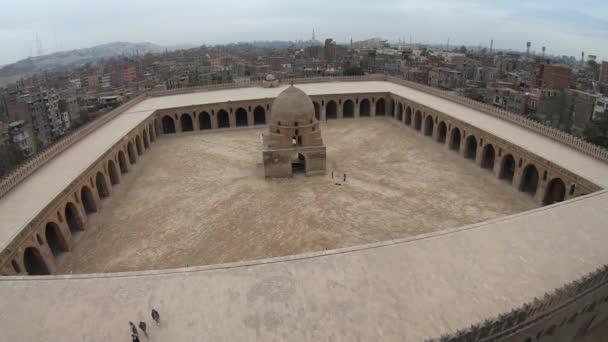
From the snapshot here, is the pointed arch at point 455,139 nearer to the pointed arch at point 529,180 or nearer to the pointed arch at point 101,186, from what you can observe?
the pointed arch at point 529,180

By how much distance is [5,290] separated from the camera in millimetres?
11250

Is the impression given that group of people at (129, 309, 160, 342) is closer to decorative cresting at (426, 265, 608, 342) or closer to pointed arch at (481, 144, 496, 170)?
decorative cresting at (426, 265, 608, 342)

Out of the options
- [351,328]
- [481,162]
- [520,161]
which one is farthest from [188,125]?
[351,328]

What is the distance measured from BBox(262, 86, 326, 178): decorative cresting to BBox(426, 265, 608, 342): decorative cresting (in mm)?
15909

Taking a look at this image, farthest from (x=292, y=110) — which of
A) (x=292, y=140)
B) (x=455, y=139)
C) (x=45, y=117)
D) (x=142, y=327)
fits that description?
(x=45, y=117)

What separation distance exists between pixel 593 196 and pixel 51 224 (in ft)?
78.4

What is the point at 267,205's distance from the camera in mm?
20953

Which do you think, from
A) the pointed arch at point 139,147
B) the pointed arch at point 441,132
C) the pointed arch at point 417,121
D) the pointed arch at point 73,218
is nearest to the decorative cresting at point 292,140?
the pointed arch at point 73,218

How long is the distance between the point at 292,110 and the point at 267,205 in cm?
748

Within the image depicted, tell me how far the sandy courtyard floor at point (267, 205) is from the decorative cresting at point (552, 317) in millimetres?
6956

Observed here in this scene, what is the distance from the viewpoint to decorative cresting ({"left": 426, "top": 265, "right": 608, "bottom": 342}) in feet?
31.1

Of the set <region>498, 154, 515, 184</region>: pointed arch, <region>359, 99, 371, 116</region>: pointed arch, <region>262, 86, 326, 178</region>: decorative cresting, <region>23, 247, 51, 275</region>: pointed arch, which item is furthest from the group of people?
<region>359, 99, 371, 116</region>: pointed arch

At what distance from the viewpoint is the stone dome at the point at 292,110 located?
2522 centimetres

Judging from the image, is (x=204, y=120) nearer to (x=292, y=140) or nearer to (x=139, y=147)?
(x=139, y=147)
